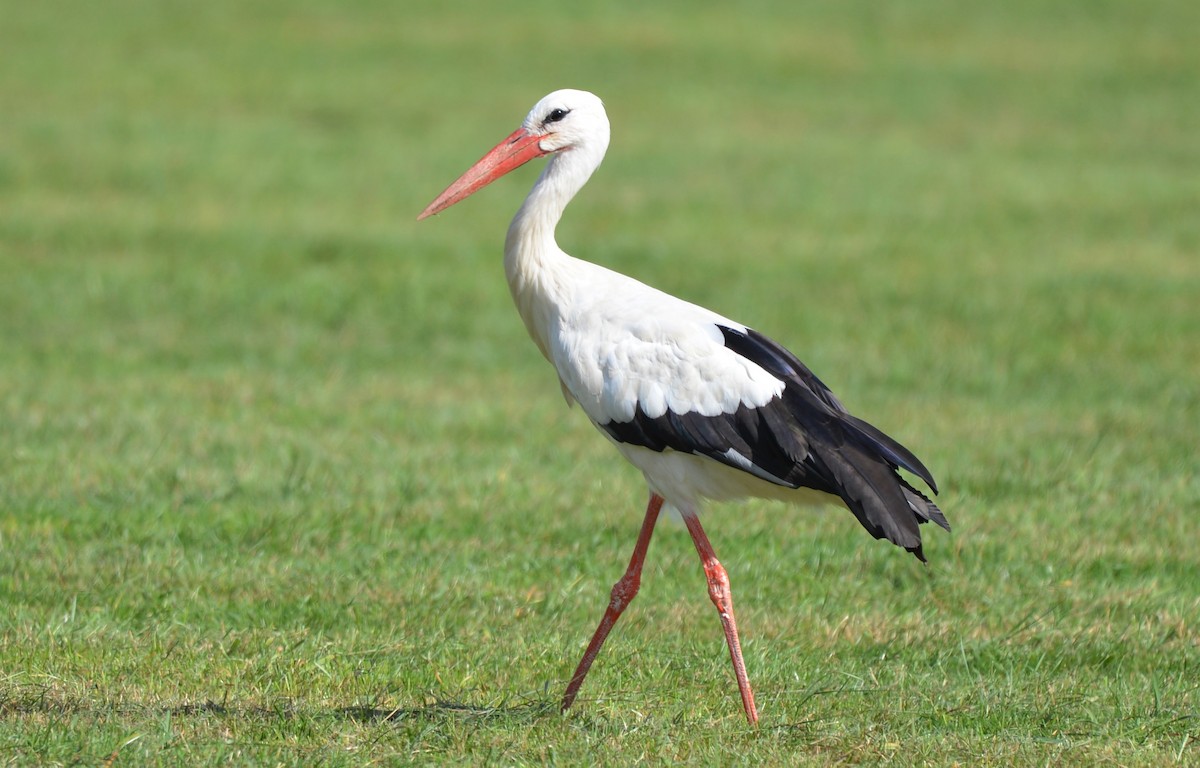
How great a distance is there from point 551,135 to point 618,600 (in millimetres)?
1706

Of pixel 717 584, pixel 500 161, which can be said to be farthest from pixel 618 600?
pixel 500 161

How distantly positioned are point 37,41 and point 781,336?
1364 centimetres

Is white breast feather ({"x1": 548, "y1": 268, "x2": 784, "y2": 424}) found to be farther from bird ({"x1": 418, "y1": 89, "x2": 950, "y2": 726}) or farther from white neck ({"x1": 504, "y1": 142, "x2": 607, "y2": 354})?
white neck ({"x1": 504, "y1": 142, "x2": 607, "y2": 354})

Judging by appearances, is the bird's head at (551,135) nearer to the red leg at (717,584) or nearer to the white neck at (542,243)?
the white neck at (542,243)

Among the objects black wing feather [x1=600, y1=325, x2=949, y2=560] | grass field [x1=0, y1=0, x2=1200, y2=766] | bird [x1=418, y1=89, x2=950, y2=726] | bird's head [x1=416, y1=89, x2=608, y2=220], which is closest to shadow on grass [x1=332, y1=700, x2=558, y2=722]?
grass field [x1=0, y1=0, x2=1200, y2=766]

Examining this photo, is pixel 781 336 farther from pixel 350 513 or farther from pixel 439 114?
pixel 439 114

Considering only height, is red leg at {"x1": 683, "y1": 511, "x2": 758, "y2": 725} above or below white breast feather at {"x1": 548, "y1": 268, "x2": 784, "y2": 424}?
below

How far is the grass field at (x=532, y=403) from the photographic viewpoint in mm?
5262

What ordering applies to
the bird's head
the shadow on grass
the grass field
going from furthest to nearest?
the bird's head, the grass field, the shadow on grass

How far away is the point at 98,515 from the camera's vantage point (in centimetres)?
702

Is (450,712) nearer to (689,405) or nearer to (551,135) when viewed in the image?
(689,405)

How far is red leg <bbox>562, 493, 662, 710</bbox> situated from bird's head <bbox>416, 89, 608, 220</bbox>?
4.30 ft

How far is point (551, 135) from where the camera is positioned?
584 cm

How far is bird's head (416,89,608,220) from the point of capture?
5805 mm
